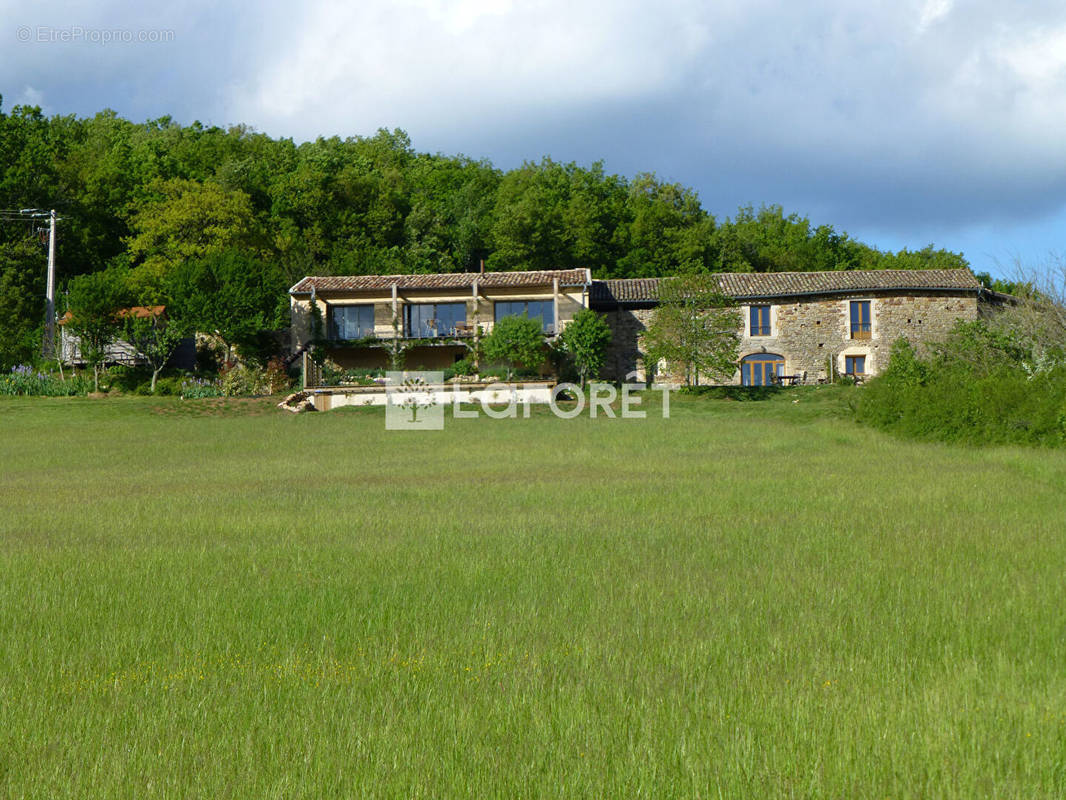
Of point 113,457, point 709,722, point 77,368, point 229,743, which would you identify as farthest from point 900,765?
point 77,368

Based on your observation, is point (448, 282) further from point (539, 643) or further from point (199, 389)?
point (539, 643)

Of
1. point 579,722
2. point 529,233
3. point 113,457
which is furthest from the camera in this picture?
point 529,233

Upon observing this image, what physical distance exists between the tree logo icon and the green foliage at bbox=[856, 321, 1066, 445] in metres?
12.9

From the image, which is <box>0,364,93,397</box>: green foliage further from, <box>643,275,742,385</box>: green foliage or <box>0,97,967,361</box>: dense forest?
<box>643,275,742,385</box>: green foliage

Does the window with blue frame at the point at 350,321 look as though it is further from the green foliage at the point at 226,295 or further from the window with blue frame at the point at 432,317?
the green foliage at the point at 226,295

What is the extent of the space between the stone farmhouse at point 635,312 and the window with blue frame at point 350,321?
0.05 m

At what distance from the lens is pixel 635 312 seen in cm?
4872

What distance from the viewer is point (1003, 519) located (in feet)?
36.3

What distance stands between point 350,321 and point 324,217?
14275mm

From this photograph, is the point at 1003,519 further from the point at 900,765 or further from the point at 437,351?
the point at 437,351

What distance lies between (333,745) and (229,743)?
0.49 m

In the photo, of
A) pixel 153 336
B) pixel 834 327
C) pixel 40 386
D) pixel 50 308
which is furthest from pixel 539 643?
pixel 50 308

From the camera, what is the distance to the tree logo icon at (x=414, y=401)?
30906 mm

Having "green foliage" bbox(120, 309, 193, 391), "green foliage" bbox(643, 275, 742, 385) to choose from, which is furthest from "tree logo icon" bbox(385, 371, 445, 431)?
"green foliage" bbox(120, 309, 193, 391)
